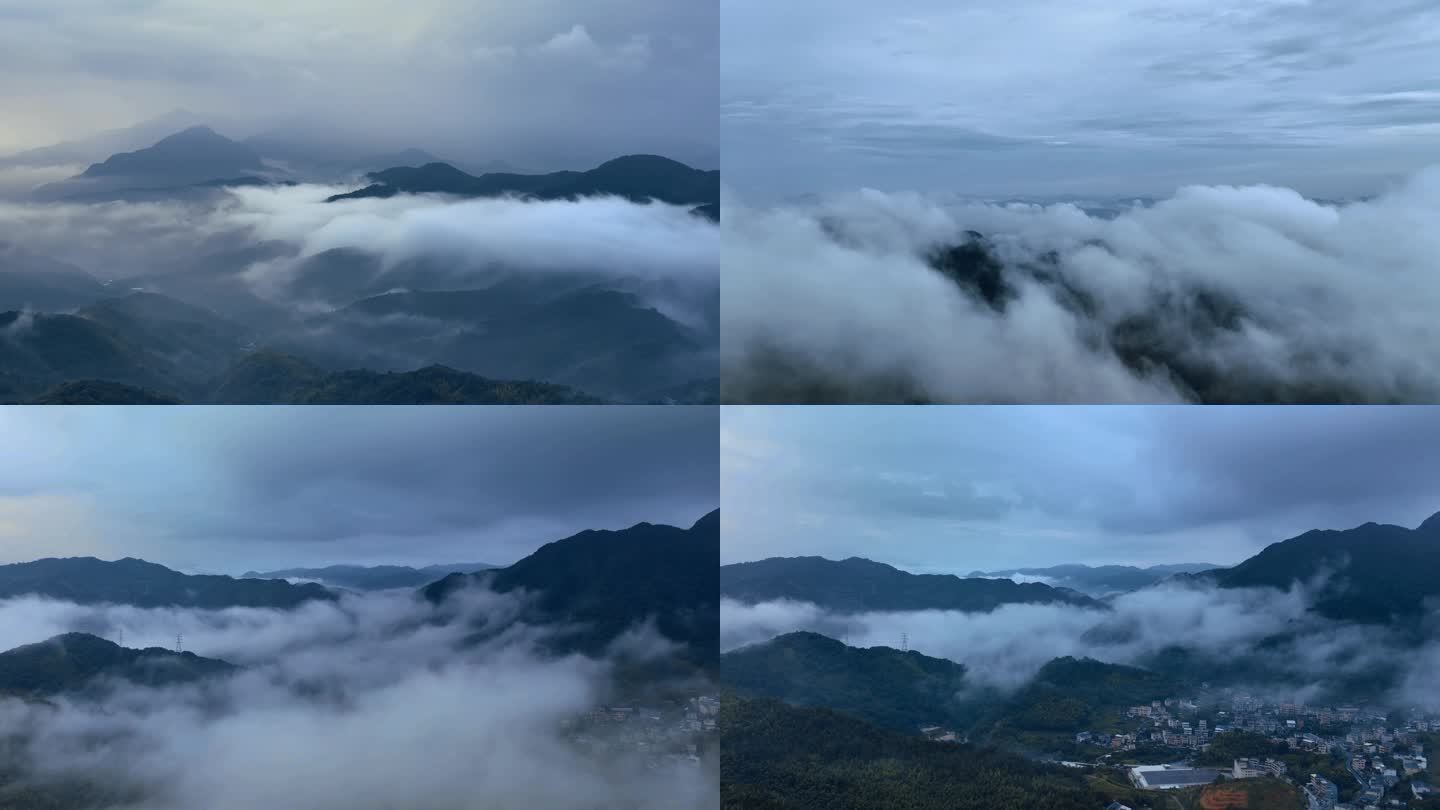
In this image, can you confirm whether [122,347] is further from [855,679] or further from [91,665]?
[855,679]

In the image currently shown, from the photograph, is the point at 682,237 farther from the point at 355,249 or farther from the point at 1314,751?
the point at 1314,751

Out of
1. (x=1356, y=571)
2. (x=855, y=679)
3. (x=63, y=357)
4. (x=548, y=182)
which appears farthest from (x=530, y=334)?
(x=1356, y=571)

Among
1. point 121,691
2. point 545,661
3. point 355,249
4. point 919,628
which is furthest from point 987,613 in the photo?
point 121,691

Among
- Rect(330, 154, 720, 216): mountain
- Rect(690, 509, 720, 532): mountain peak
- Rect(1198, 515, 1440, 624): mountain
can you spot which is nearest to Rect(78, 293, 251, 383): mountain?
Rect(330, 154, 720, 216): mountain

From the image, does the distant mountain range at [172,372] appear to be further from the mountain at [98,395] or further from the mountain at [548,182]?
the mountain at [548,182]

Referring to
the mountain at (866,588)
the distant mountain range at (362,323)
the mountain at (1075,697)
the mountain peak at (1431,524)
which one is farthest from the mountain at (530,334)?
the mountain peak at (1431,524)

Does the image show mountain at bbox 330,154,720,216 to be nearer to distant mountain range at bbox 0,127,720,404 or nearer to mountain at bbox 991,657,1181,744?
→ distant mountain range at bbox 0,127,720,404
